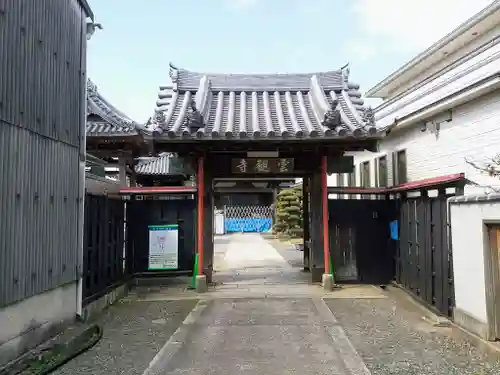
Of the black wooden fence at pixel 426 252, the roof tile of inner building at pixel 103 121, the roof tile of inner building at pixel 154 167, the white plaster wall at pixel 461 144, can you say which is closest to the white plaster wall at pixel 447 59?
the white plaster wall at pixel 461 144

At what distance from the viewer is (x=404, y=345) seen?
6.66m

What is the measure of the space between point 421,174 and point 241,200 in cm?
3204

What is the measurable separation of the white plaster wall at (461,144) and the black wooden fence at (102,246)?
24.5 feet

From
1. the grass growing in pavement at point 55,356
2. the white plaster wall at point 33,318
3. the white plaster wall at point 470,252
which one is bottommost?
the grass growing in pavement at point 55,356

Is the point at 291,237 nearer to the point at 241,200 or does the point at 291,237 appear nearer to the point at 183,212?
the point at 241,200

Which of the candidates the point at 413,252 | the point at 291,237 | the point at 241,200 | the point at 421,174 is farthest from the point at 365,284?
the point at 241,200

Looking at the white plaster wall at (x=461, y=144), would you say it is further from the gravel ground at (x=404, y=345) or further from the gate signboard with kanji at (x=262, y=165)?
the gate signboard with kanji at (x=262, y=165)

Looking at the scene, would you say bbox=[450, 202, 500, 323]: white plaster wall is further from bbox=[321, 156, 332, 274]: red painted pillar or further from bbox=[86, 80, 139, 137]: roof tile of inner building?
bbox=[86, 80, 139, 137]: roof tile of inner building

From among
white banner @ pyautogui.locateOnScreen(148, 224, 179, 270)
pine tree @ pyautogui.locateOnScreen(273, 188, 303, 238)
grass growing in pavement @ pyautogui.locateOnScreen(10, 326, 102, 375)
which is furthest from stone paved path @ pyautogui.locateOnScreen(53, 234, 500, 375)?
pine tree @ pyautogui.locateOnScreen(273, 188, 303, 238)

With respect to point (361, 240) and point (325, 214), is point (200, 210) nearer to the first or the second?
point (325, 214)

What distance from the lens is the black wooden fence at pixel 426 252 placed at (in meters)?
7.73

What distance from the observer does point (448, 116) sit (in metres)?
9.99

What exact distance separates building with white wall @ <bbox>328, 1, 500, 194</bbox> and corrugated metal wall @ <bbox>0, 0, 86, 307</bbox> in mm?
6966

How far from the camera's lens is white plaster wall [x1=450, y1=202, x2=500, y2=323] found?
248 inches
